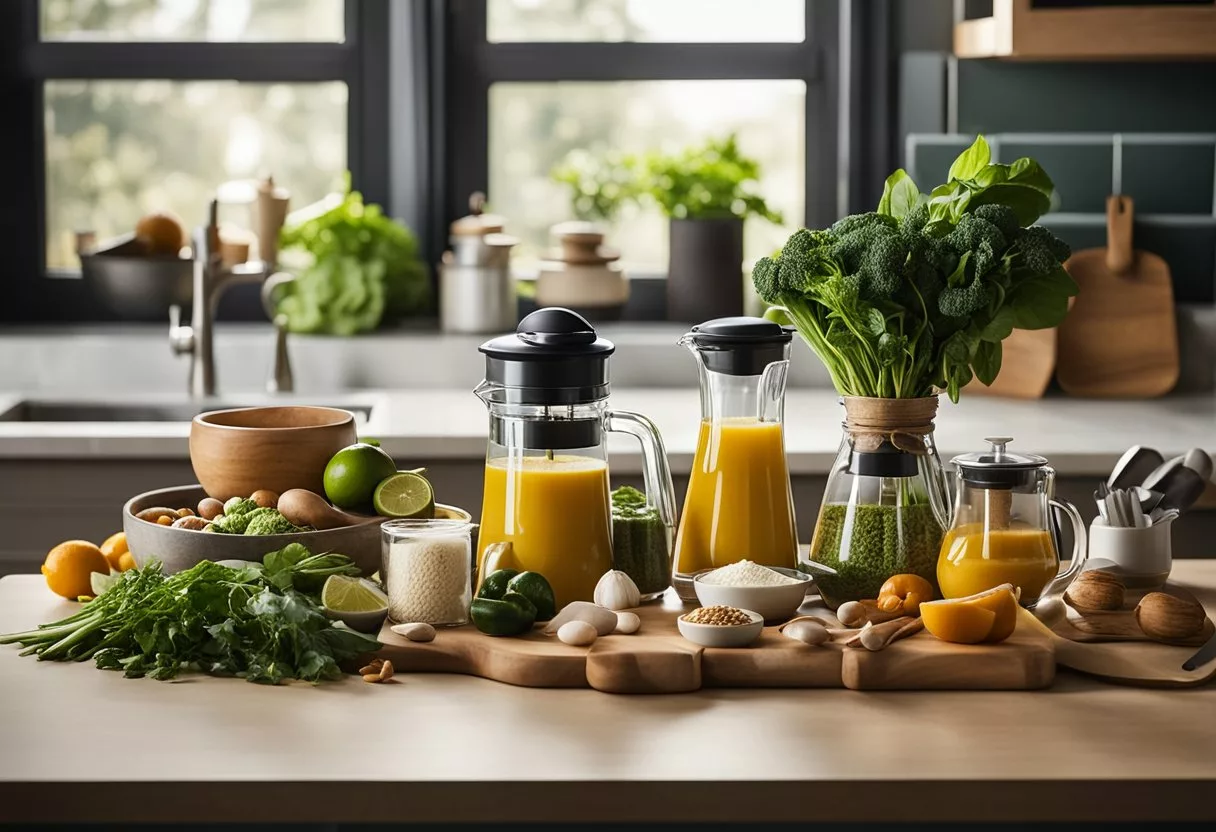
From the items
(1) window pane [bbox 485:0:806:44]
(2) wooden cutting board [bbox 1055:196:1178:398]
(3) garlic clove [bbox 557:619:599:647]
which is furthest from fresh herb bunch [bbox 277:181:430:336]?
(3) garlic clove [bbox 557:619:599:647]

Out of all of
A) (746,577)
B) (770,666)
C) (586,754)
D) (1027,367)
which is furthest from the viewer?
(1027,367)

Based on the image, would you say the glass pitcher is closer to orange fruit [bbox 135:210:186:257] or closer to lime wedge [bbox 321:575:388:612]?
lime wedge [bbox 321:575:388:612]

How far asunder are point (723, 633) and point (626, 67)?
222 centimetres

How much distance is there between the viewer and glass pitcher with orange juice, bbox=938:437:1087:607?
1413mm

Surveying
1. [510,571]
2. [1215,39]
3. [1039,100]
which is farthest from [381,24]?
[510,571]

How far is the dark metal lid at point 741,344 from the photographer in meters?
1.47

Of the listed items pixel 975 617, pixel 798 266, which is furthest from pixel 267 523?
pixel 975 617

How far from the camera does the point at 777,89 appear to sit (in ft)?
11.1

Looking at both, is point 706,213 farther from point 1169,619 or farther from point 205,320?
point 1169,619

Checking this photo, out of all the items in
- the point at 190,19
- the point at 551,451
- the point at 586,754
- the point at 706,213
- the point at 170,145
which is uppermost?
the point at 190,19

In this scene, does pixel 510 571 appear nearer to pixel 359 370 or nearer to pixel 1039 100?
pixel 359 370

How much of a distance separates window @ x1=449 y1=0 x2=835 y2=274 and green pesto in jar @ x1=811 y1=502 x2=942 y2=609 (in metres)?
1.86

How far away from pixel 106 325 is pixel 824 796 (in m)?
2.61

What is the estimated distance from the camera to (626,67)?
10.9 feet
